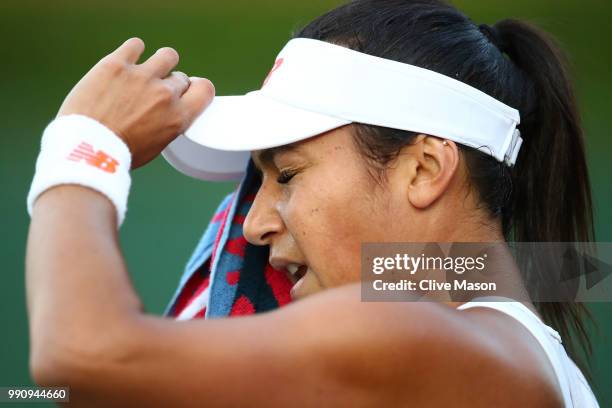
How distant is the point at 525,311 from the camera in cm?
155

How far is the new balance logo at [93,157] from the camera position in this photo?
1338 millimetres

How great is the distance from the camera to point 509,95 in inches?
67.6

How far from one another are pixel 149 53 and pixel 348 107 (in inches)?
68.4

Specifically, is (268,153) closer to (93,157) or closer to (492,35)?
(93,157)

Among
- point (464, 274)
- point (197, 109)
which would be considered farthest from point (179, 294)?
point (464, 274)

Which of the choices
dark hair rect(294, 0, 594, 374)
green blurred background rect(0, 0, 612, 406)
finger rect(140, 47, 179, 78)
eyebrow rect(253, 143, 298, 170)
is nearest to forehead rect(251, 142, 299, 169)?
eyebrow rect(253, 143, 298, 170)

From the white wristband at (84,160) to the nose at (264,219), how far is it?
0.32 metres

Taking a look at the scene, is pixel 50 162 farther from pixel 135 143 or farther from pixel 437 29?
pixel 437 29

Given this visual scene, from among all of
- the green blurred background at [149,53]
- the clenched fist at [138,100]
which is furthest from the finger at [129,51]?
the green blurred background at [149,53]

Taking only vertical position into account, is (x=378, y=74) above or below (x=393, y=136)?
above

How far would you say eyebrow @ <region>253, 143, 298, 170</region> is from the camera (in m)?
1.61

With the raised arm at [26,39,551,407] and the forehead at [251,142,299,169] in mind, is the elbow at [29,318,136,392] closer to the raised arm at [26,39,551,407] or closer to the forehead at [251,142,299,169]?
the raised arm at [26,39,551,407]

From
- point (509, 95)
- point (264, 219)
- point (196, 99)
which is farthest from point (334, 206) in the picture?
point (509, 95)

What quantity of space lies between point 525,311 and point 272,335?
53 cm
